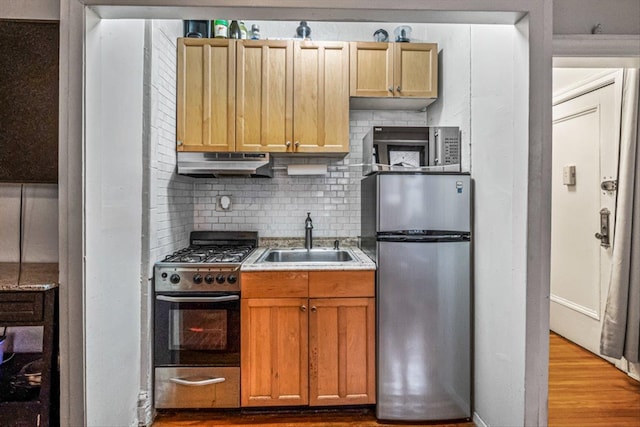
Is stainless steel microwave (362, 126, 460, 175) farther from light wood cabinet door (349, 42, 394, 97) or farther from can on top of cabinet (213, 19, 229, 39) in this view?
can on top of cabinet (213, 19, 229, 39)

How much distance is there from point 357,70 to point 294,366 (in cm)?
219

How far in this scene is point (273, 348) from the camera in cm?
Result: 225

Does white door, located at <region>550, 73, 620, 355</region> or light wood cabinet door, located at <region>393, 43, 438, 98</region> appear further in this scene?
white door, located at <region>550, 73, 620, 355</region>

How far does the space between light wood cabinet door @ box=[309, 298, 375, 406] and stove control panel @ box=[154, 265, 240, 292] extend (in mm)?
547

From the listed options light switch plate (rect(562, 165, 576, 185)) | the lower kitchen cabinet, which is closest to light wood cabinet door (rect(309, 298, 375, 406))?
the lower kitchen cabinet

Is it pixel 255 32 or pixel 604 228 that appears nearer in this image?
pixel 255 32

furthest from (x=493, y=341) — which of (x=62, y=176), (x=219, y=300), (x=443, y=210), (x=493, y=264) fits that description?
(x=62, y=176)

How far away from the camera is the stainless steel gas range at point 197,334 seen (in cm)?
223

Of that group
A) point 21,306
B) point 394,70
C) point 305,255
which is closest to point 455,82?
point 394,70

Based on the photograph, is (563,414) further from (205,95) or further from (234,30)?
(234,30)

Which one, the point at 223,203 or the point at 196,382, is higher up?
the point at 223,203

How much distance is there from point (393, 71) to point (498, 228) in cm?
147

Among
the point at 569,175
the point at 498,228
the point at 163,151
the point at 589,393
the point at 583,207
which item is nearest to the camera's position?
the point at 498,228

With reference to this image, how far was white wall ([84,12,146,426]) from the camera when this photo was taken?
1570mm
